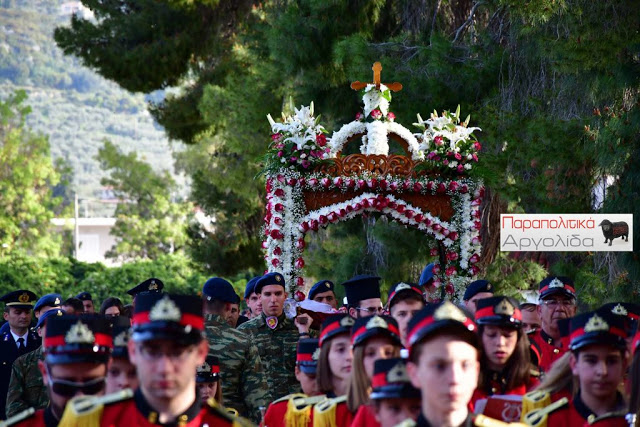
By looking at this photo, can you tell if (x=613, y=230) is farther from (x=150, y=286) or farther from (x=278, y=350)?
(x=150, y=286)

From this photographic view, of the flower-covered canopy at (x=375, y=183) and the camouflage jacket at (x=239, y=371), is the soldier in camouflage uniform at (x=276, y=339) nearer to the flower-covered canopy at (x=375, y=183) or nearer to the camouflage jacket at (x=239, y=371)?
the camouflage jacket at (x=239, y=371)

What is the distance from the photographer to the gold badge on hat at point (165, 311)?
4.93m

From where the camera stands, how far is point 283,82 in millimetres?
23219

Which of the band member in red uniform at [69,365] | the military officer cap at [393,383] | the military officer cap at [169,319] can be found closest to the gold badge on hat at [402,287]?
the military officer cap at [393,383]

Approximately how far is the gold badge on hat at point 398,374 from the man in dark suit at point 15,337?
23.3ft

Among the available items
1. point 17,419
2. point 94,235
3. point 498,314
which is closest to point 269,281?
point 498,314

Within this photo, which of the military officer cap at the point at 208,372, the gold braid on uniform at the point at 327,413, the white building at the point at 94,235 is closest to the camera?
the gold braid on uniform at the point at 327,413

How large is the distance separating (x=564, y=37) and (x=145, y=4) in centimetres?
1520

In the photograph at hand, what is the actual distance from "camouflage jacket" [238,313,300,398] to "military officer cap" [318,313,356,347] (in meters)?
3.35

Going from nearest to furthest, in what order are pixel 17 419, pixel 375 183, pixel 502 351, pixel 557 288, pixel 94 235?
pixel 17 419 → pixel 502 351 → pixel 557 288 → pixel 375 183 → pixel 94 235

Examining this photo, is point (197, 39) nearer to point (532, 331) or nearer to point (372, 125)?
point (372, 125)

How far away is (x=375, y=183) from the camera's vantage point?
16.0m

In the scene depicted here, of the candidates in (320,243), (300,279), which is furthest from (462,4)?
(300,279)

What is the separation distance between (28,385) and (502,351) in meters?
4.12
